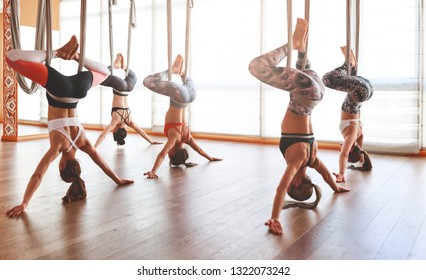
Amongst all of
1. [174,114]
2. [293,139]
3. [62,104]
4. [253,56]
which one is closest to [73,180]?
[62,104]

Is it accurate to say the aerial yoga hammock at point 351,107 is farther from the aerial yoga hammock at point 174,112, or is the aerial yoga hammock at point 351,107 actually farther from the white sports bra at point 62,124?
the white sports bra at point 62,124

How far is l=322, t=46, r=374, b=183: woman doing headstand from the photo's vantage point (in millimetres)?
3422

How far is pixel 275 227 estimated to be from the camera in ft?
7.44

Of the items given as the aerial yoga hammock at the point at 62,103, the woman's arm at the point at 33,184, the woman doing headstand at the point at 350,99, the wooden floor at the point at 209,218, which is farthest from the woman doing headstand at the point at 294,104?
the woman's arm at the point at 33,184

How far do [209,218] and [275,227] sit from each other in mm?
431

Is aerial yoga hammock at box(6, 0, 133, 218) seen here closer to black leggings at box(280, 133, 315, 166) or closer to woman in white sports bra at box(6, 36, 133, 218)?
woman in white sports bra at box(6, 36, 133, 218)

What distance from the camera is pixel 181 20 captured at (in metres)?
6.88

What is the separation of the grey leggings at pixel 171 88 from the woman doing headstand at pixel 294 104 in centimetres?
137

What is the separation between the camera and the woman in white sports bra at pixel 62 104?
248 centimetres

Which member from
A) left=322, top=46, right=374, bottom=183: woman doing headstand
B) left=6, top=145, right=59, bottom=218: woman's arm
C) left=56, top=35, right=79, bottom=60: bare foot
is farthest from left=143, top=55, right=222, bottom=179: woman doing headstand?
left=322, top=46, right=374, bottom=183: woman doing headstand

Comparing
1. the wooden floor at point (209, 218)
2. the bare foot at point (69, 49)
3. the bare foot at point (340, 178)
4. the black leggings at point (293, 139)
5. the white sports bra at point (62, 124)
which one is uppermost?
the bare foot at point (69, 49)

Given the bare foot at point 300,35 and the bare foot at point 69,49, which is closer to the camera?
the bare foot at point 300,35

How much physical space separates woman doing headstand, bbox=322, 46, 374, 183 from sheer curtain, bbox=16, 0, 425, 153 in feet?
4.33
